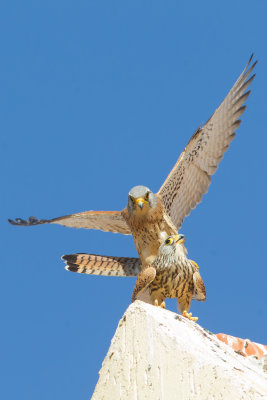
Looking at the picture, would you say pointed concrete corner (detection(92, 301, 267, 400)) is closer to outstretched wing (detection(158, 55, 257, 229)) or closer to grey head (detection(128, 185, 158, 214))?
grey head (detection(128, 185, 158, 214))

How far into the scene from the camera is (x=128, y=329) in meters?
3.64

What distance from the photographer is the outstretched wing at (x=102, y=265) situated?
24.5 feet

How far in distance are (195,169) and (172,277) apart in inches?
117

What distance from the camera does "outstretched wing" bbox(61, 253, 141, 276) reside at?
7.45 metres

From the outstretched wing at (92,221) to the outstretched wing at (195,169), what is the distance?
534 mm

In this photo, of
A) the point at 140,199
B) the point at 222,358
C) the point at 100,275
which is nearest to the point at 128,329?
the point at 222,358

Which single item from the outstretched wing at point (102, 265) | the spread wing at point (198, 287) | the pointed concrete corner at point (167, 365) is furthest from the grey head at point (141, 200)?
the pointed concrete corner at point (167, 365)

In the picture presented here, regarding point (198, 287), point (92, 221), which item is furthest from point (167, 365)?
point (92, 221)

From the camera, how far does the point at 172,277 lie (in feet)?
16.5

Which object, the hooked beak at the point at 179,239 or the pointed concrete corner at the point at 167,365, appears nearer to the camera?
the pointed concrete corner at the point at 167,365

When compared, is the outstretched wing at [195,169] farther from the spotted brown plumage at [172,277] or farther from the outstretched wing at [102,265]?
the spotted brown plumage at [172,277]

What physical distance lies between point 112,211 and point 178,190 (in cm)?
73

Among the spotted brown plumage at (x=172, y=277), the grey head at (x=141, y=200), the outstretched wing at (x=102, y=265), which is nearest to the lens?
the spotted brown plumage at (x=172, y=277)

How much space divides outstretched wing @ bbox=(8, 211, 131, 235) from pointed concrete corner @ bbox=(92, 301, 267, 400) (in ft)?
13.3
